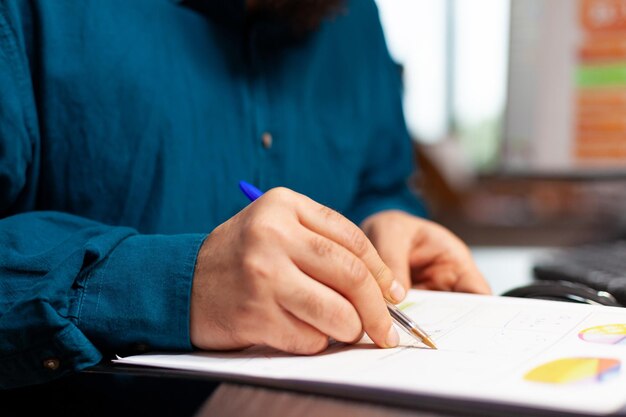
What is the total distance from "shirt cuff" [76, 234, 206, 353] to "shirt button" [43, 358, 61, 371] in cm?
3

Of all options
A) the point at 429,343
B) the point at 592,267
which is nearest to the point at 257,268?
the point at 429,343

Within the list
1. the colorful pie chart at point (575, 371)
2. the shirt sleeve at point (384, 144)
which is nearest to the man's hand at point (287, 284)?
the colorful pie chart at point (575, 371)

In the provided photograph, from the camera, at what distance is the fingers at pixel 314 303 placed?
0.46 metres

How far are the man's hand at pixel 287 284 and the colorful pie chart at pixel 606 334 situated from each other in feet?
0.43

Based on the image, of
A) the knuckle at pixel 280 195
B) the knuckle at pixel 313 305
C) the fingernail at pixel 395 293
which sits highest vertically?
the knuckle at pixel 280 195

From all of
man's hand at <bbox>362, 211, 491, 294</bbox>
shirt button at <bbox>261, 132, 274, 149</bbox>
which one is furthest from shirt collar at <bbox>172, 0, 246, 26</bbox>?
man's hand at <bbox>362, 211, 491, 294</bbox>

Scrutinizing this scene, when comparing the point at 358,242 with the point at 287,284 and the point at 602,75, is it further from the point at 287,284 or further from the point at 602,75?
the point at 602,75

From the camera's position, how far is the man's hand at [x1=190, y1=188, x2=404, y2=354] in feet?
1.52

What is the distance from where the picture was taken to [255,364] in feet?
1.48

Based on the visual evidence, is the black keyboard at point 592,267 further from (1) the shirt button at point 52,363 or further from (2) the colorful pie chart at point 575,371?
(1) the shirt button at point 52,363

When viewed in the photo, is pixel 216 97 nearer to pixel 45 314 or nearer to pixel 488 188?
pixel 45 314

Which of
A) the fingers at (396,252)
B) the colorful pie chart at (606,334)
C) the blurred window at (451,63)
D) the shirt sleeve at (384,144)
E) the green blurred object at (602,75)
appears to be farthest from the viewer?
the blurred window at (451,63)

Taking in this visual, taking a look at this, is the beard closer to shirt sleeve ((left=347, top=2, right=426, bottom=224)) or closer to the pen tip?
shirt sleeve ((left=347, top=2, right=426, bottom=224))

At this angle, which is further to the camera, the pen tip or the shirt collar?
the shirt collar
